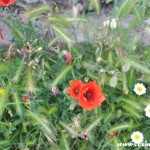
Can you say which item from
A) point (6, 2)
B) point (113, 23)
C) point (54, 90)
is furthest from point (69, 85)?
point (6, 2)

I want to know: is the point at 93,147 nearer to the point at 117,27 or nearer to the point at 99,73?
the point at 99,73

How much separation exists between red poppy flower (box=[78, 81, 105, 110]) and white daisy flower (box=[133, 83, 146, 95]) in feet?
0.81

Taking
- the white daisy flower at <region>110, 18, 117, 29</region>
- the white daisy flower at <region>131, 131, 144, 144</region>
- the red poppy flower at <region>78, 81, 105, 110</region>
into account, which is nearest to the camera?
the red poppy flower at <region>78, 81, 105, 110</region>

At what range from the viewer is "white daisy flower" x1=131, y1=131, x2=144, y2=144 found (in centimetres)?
206

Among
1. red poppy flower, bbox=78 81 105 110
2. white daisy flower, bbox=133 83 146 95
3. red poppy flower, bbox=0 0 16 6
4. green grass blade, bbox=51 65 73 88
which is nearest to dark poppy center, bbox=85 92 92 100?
red poppy flower, bbox=78 81 105 110

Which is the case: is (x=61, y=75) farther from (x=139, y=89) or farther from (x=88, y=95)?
(x=139, y=89)

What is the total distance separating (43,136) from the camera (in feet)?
6.82

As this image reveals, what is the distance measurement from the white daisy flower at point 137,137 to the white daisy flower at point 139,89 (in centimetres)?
21

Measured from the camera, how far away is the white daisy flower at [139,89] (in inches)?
81.4

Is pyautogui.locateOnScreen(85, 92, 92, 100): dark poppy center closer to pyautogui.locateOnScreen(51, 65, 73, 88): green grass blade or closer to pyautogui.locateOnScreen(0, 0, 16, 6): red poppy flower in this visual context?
pyautogui.locateOnScreen(51, 65, 73, 88): green grass blade

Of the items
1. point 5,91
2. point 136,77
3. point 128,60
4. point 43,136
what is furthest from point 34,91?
point 136,77

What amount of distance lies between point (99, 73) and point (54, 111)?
31 cm

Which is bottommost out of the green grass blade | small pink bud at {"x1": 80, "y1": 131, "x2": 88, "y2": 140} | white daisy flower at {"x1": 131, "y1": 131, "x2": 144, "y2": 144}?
white daisy flower at {"x1": 131, "y1": 131, "x2": 144, "y2": 144}

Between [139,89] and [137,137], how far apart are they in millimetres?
251
